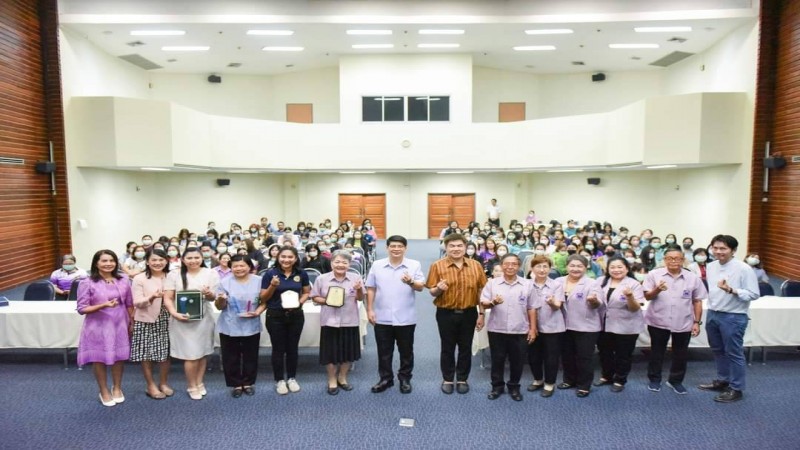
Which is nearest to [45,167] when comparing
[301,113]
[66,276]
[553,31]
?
[66,276]

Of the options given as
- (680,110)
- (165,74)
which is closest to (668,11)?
(680,110)

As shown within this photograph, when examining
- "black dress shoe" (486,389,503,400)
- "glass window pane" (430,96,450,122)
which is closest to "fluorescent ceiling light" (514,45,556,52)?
"glass window pane" (430,96,450,122)

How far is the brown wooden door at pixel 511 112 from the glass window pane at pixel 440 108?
127 inches

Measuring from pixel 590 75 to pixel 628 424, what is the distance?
17.0m

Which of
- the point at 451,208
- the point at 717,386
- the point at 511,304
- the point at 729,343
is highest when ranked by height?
the point at 451,208

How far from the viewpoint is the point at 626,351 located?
515 centimetres

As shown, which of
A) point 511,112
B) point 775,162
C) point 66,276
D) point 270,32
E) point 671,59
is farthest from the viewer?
point 511,112

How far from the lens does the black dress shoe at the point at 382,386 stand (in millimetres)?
5215

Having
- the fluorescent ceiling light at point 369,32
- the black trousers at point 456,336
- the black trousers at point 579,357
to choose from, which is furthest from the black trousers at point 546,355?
the fluorescent ceiling light at point 369,32

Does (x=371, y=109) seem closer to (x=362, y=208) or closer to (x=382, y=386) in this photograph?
(x=362, y=208)

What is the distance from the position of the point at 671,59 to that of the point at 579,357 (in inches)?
591

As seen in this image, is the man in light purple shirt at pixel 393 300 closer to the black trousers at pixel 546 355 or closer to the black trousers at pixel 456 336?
the black trousers at pixel 456 336

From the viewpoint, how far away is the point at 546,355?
16.7 feet

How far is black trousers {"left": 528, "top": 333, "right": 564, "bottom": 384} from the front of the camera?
501cm
